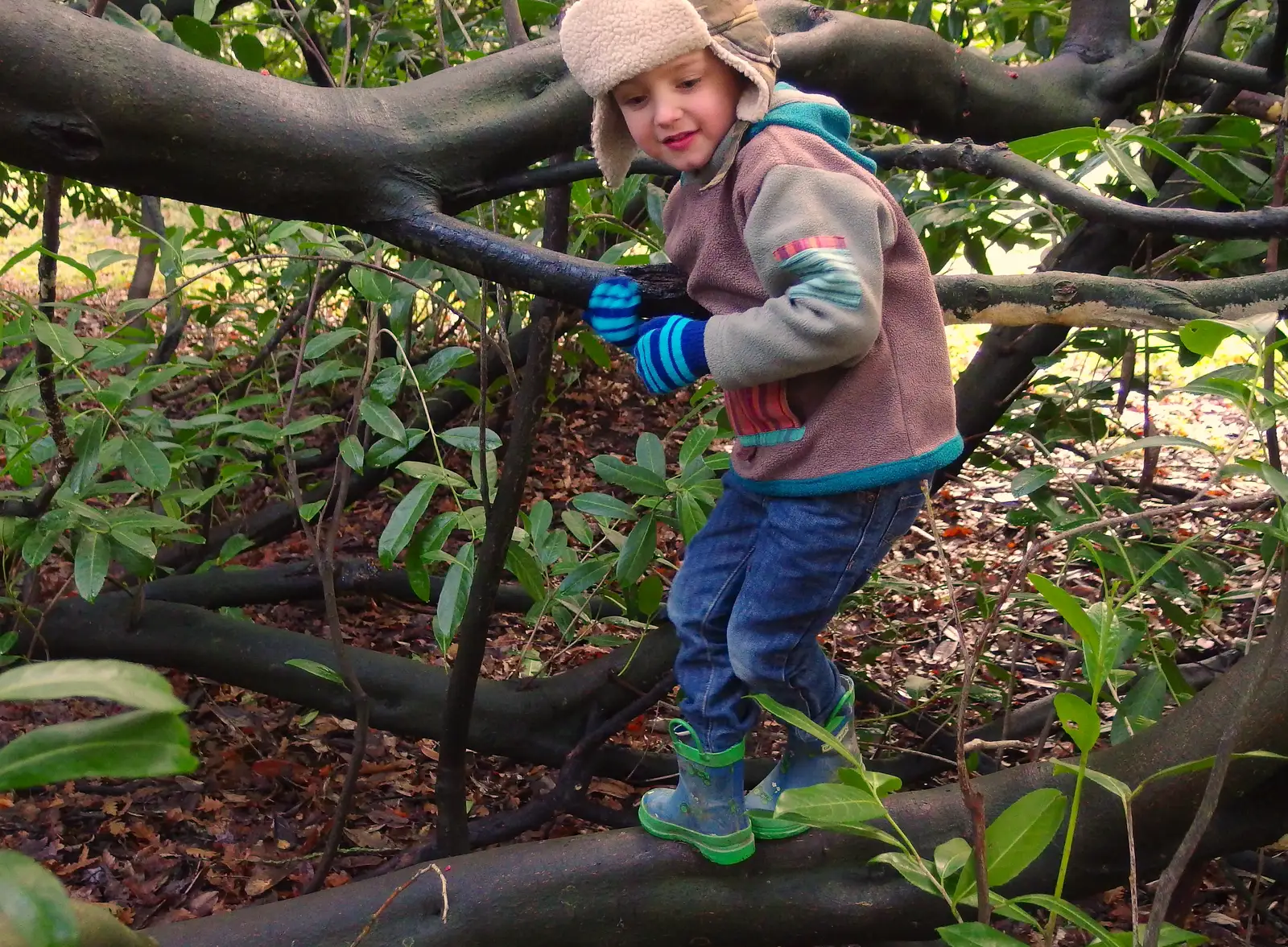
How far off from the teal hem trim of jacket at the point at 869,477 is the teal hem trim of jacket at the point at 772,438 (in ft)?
0.19

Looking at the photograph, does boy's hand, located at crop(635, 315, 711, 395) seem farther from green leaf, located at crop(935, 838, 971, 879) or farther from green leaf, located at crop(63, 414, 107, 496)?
green leaf, located at crop(63, 414, 107, 496)

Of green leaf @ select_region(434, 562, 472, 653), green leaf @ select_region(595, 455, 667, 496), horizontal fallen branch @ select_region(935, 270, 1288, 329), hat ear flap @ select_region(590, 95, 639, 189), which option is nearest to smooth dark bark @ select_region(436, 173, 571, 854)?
green leaf @ select_region(434, 562, 472, 653)

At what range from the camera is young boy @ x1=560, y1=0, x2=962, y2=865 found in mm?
1354

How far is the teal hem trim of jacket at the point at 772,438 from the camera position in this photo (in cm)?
153

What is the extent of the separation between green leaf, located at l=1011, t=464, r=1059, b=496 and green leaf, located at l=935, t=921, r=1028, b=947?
144cm

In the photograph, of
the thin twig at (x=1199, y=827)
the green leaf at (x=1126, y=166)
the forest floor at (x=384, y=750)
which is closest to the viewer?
the thin twig at (x=1199, y=827)

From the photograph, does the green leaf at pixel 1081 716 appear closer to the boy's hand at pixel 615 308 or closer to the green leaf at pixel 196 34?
the boy's hand at pixel 615 308

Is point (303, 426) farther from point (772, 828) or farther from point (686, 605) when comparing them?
point (772, 828)

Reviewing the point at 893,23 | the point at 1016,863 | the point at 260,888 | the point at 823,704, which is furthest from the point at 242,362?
the point at 1016,863

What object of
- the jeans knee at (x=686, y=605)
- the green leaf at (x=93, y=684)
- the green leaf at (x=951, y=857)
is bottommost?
the green leaf at (x=951, y=857)

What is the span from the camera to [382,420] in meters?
2.07

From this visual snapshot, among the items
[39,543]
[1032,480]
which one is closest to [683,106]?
[1032,480]

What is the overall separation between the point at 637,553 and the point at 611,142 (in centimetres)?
87

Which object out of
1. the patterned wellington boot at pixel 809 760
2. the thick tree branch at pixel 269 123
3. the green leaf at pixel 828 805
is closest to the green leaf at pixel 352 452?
the thick tree branch at pixel 269 123
